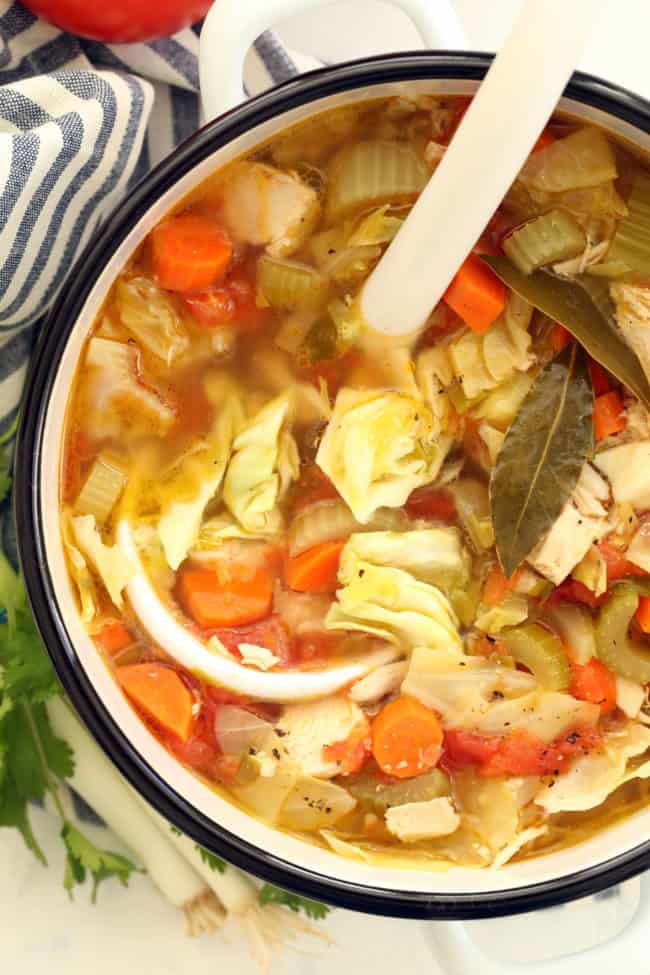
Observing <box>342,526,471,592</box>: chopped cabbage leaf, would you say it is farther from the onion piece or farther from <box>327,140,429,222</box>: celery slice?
<box>327,140,429,222</box>: celery slice

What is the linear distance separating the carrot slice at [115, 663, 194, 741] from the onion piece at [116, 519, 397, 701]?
29mm

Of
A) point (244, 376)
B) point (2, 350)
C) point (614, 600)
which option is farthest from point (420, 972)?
point (2, 350)

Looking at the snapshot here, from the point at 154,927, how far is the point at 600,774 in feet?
2.39

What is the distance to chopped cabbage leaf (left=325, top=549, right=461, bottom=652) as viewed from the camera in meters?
1.46

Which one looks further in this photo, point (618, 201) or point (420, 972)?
point (420, 972)

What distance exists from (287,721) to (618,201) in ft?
2.58

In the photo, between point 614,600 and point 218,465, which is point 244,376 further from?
point 614,600

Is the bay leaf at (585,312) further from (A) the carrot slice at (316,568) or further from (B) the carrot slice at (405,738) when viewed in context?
(B) the carrot slice at (405,738)

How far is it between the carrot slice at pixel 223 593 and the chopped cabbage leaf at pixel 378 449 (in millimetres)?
170

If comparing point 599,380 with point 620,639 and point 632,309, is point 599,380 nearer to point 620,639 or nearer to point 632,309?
point 632,309

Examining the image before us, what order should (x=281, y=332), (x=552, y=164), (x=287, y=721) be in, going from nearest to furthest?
(x=552, y=164) → (x=281, y=332) → (x=287, y=721)

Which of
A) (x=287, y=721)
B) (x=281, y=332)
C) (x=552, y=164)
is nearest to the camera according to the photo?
(x=552, y=164)

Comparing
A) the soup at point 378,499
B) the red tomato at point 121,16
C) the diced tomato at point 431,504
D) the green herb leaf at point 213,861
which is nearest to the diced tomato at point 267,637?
the soup at point 378,499

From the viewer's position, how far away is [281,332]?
139 cm
